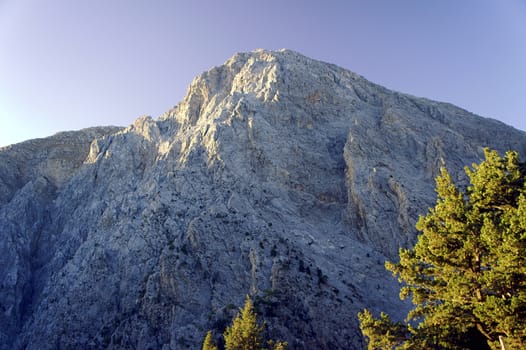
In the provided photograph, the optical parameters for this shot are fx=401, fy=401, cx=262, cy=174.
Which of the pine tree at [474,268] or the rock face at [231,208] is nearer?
the pine tree at [474,268]

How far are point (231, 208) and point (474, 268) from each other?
42.1 meters

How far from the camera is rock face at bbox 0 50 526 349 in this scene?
49.0 meters

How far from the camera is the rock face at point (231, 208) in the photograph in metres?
49.0

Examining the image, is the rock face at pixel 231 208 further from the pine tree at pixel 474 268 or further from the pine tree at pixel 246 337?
the pine tree at pixel 474 268

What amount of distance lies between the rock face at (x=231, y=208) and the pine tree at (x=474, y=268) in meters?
24.2

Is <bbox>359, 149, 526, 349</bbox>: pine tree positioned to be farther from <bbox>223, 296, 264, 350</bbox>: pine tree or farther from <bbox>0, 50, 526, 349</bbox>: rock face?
<bbox>0, 50, 526, 349</bbox>: rock face

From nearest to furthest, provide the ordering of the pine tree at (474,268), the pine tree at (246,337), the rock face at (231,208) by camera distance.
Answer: the pine tree at (474,268), the pine tree at (246,337), the rock face at (231,208)

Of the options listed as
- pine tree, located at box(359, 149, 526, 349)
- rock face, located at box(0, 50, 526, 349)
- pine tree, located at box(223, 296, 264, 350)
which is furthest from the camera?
rock face, located at box(0, 50, 526, 349)

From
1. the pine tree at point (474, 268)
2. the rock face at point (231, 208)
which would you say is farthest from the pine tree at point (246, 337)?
the pine tree at point (474, 268)

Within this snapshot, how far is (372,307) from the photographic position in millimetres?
47625

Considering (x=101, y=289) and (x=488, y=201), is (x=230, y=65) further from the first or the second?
(x=488, y=201)

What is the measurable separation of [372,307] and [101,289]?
122ft

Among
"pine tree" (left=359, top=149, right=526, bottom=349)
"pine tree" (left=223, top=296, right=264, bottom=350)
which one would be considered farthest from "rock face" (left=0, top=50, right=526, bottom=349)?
"pine tree" (left=359, top=149, right=526, bottom=349)

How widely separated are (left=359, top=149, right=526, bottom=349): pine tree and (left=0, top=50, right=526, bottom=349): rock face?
2421 centimetres
